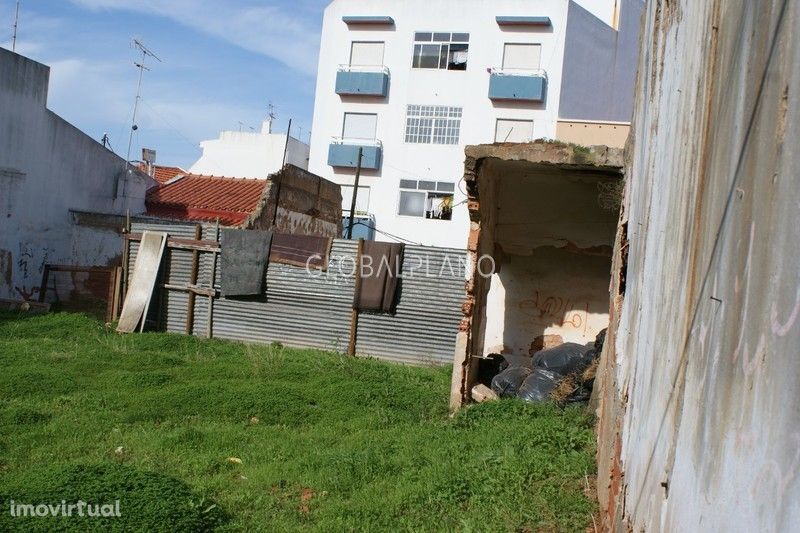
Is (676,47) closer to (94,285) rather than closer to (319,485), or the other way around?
(319,485)

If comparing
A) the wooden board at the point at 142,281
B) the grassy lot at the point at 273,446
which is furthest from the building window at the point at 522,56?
the grassy lot at the point at 273,446

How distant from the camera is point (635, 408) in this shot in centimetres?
475

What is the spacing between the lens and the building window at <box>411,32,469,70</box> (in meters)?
30.4

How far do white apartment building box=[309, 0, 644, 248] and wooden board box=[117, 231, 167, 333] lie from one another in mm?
15255

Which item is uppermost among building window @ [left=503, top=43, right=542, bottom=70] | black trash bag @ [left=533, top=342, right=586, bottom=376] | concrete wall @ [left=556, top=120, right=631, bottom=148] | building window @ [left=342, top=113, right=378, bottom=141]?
building window @ [left=503, top=43, right=542, bottom=70]

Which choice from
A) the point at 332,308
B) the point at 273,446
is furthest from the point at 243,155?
the point at 273,446

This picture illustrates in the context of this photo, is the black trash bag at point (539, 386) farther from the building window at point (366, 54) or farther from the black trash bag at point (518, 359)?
the building window at point (366, 54)

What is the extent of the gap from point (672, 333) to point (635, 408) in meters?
1.29

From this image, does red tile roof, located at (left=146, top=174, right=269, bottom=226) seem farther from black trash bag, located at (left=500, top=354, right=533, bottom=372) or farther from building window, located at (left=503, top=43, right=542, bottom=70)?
black trash bag, located at (left=500, top=354, right=533, bottom=372)

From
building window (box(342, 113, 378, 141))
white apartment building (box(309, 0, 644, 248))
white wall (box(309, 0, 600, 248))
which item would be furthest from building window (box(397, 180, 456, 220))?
building window (box(342, 113, 378, 141))

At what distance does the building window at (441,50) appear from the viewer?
99.8ft

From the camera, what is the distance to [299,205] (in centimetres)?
2039

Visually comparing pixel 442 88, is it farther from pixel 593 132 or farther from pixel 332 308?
pixel 332 308

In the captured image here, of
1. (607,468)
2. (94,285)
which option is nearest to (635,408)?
(607,468)
